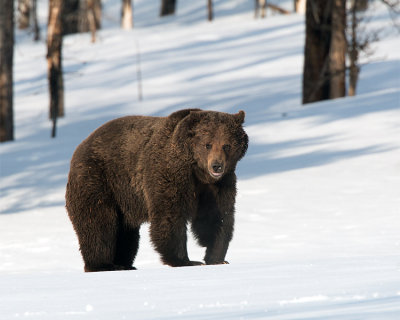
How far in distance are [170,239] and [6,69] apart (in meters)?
14.1

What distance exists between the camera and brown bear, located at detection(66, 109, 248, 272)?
6.03 m

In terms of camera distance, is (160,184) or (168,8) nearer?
(160,184)

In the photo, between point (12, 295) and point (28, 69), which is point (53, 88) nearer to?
point (28, 69)

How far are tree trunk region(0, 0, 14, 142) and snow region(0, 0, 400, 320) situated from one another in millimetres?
493

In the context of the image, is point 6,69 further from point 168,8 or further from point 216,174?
point 168,8

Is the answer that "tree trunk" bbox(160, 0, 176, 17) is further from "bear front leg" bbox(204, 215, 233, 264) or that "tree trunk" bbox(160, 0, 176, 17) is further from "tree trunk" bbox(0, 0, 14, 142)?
"bear front leg" bbox(204, 215, 233, 264)

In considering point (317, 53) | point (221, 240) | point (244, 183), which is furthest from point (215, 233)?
point (317, 53)

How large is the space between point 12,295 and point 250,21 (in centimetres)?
3125

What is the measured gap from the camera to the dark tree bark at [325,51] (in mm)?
17859

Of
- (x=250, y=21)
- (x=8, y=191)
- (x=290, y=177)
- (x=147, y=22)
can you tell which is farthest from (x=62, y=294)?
(x=147, y=22)

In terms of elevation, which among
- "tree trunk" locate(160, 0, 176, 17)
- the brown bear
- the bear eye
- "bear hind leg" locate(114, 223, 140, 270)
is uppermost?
the bear eye

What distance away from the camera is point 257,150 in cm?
1501

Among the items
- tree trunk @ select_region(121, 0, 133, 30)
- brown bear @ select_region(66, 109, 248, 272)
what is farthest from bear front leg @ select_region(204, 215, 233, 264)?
tree trunk @ select_region(121, 0, 133, 30)

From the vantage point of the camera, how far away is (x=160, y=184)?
6.05m
